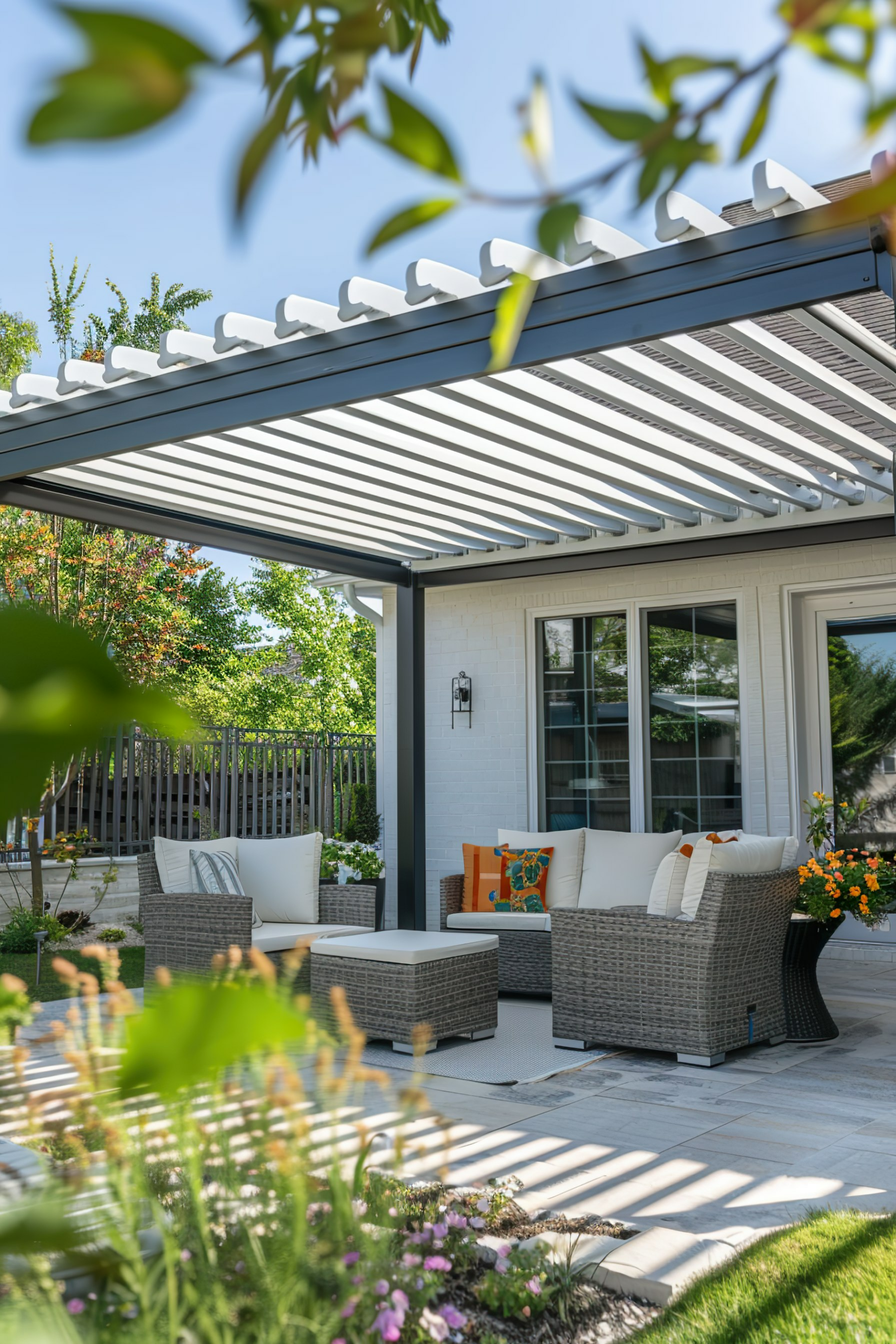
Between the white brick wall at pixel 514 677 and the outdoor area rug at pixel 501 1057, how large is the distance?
251cm

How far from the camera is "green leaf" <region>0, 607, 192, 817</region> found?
223 millimetres

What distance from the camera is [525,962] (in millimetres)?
6402

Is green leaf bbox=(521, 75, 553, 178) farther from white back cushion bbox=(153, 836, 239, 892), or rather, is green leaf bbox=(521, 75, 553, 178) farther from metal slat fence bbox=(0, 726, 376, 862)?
metal slat fence bbox=(0, 726, 376, 862)

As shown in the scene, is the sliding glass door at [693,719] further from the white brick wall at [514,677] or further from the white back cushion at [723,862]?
the white back cushion at [723,862]

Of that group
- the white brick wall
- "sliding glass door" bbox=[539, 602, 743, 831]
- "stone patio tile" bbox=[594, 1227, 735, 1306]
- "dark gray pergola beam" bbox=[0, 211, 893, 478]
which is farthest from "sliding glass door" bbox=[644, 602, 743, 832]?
"stone patio tile" bbox=[594, 1227, 735, 1306]

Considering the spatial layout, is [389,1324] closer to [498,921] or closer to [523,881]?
[498,921]

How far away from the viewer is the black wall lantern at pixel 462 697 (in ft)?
28.4

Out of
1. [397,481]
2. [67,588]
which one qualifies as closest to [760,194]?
[397,481]

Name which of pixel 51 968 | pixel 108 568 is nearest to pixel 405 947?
pixel 51 968

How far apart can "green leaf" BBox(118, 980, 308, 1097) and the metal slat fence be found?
27.5ft

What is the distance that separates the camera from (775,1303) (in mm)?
2385

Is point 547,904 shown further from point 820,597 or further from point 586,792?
point 820,597

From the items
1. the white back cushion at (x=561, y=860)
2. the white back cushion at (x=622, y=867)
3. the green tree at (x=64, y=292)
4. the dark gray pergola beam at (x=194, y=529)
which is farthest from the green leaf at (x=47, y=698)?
the green tree at (x=64, y=292)

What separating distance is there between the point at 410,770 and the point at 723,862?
3142 mm
